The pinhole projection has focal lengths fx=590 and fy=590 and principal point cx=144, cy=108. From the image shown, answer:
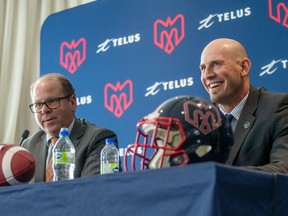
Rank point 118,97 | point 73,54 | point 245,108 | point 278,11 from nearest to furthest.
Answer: point 245,108 < point 278,11 < point 118,97 < point 73,54

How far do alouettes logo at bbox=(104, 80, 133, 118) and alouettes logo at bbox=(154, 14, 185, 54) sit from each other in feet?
0.94

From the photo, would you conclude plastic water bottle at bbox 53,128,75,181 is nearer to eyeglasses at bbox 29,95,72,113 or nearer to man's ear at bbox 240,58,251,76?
eyeglasses at bbox 29,95,72,113

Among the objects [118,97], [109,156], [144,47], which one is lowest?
[109,156]

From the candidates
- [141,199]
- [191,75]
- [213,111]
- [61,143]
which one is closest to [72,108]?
[61,143]

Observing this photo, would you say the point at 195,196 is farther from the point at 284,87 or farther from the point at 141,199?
the point at 284,87

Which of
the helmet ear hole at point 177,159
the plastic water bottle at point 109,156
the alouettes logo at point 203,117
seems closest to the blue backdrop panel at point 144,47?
the plastic water bottle at point 109,156

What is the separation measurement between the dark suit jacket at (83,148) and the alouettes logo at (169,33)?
0.78m

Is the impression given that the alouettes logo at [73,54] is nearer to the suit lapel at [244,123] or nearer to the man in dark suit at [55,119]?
the man in dark suit at [55,119]

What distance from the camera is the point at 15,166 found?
1655 millimetres

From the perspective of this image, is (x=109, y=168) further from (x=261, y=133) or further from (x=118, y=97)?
(x=118, y=97)

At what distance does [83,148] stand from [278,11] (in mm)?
1161

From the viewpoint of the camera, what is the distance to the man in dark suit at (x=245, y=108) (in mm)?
1910

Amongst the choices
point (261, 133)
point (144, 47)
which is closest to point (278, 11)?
point (144, 47)

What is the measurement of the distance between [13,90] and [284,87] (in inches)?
89.1
